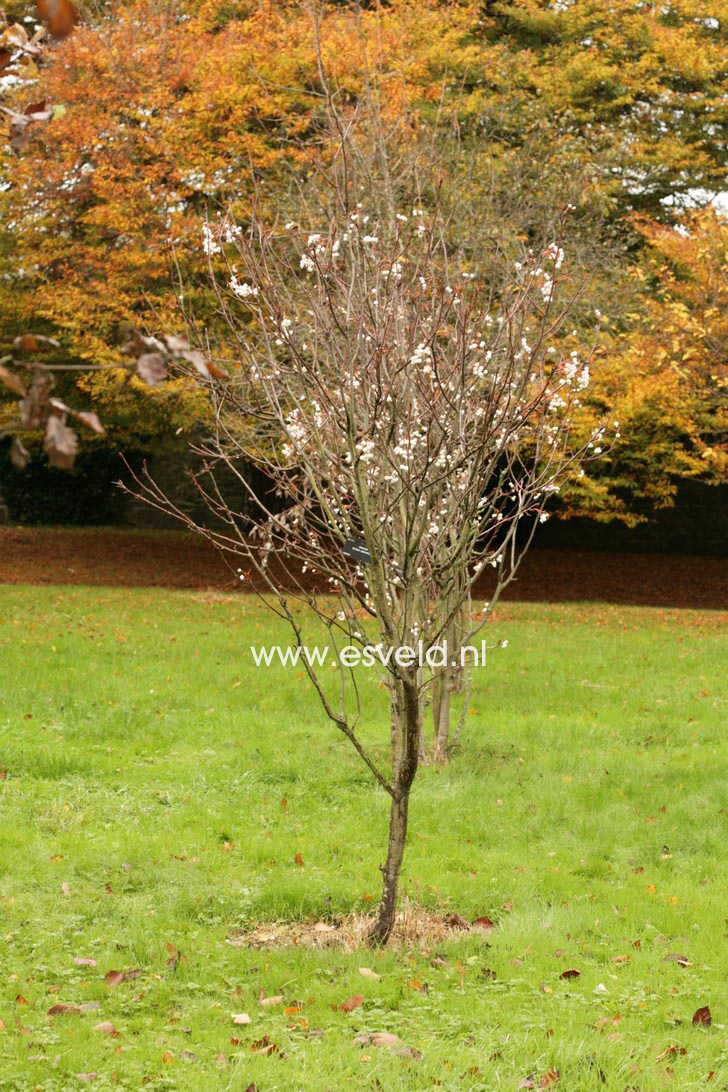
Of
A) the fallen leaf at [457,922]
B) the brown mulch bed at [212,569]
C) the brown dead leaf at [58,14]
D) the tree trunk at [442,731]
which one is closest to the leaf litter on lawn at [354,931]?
the fallen leaf at [457,922]

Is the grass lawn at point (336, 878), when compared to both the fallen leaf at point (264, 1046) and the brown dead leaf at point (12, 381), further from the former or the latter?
the brown dead leaf at point (12, 381)

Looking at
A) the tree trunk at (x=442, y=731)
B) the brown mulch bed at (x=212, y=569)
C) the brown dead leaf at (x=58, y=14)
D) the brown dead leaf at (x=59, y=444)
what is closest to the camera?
the brown dead leaf at (x=59, y=444)

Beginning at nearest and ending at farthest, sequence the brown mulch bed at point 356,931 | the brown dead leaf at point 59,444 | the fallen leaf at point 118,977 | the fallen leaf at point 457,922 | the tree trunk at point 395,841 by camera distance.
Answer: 1. the brown dead leaf at point 59,444
2. the fallen leaf at point 118,977
3. the tree trunk at point 395,841
4. the brown mulch bed at point 356,931
5. the fallen leaf at point 457,922

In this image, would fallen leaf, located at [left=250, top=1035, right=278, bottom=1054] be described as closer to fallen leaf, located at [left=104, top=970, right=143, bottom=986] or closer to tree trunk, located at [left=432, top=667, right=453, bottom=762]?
fallen leaf, located at [left=104, top=970, right=143, bottom=986]

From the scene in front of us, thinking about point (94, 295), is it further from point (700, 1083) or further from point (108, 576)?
point (700, 1083)

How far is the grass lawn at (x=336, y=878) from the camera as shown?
389 cm

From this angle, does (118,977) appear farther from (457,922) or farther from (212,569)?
(212,569)

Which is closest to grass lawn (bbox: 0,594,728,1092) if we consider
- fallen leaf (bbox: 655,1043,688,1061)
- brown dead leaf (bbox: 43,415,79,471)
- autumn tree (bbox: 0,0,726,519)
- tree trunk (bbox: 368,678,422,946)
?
fallen leaf (bbox: 655,1043,688,1061)

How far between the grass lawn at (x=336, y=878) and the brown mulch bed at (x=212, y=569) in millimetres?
6675

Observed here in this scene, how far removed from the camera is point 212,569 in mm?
18391

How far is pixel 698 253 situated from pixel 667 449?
162 inches

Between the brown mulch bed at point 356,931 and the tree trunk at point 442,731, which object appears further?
the tree trunk at point 442,731

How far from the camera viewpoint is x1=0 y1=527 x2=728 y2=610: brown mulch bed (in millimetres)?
17141

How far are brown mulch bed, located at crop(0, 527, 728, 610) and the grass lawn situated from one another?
21.9ft
